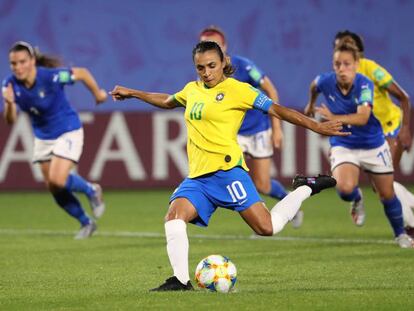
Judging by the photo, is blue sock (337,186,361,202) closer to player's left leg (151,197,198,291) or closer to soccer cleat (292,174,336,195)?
soccer cleat (292,174,336,195)

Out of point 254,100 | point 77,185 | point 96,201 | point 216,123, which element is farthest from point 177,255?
point 96,201

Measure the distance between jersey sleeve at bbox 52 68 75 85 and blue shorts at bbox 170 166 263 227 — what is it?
428 cm

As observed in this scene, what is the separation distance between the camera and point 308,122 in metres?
7.94

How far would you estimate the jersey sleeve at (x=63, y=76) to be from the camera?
1220 cm

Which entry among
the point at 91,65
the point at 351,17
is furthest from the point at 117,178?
the point at 351,17

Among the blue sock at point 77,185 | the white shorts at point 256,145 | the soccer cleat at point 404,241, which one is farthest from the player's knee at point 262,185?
the soccer cleat at point 404,241

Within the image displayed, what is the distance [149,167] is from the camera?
61.3 feet

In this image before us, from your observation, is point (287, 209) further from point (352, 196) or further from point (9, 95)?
point (9, 95)

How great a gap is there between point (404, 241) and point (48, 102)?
4.09 m

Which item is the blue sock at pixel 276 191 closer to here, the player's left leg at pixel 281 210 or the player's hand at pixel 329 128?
the player's left leg at pixel 281 210

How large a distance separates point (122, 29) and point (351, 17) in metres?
4.21

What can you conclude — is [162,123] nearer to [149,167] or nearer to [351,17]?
[149,167]

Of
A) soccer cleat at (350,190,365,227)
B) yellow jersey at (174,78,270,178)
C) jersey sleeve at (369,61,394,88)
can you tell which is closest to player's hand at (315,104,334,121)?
yellow jersey at (174,78,270,178)

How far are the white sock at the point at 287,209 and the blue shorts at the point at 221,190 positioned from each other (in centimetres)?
26
